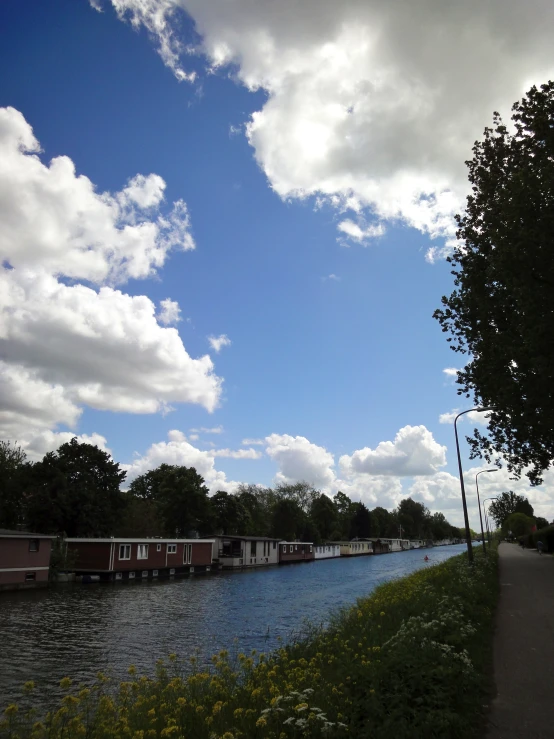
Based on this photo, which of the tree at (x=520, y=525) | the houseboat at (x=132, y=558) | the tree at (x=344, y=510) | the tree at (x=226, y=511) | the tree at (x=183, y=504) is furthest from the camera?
the tree at (x=344, y=510)

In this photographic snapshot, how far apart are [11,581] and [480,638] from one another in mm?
36868

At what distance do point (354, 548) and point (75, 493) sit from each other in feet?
294

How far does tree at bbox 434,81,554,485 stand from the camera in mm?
14453

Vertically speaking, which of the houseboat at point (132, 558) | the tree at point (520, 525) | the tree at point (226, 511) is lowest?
the houseboat at point (132, 558)

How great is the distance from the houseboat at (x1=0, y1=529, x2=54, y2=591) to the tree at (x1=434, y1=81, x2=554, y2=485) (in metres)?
33.3

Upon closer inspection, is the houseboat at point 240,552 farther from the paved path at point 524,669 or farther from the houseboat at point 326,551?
the paved path at point 524,669

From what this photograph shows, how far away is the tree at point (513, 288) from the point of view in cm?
1445

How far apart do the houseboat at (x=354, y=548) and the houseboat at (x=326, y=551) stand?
3.14m

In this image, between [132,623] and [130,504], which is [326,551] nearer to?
[130,504]

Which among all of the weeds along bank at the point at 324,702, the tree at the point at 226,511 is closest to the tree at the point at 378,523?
the tree at the point at 226,511

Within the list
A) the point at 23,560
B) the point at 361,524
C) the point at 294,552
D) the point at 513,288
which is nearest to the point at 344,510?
the point at 361,524

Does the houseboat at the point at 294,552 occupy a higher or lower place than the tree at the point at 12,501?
lower

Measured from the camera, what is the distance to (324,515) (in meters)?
134

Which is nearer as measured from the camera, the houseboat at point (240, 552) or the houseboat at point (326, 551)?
the houseboat at point (240, 552)
